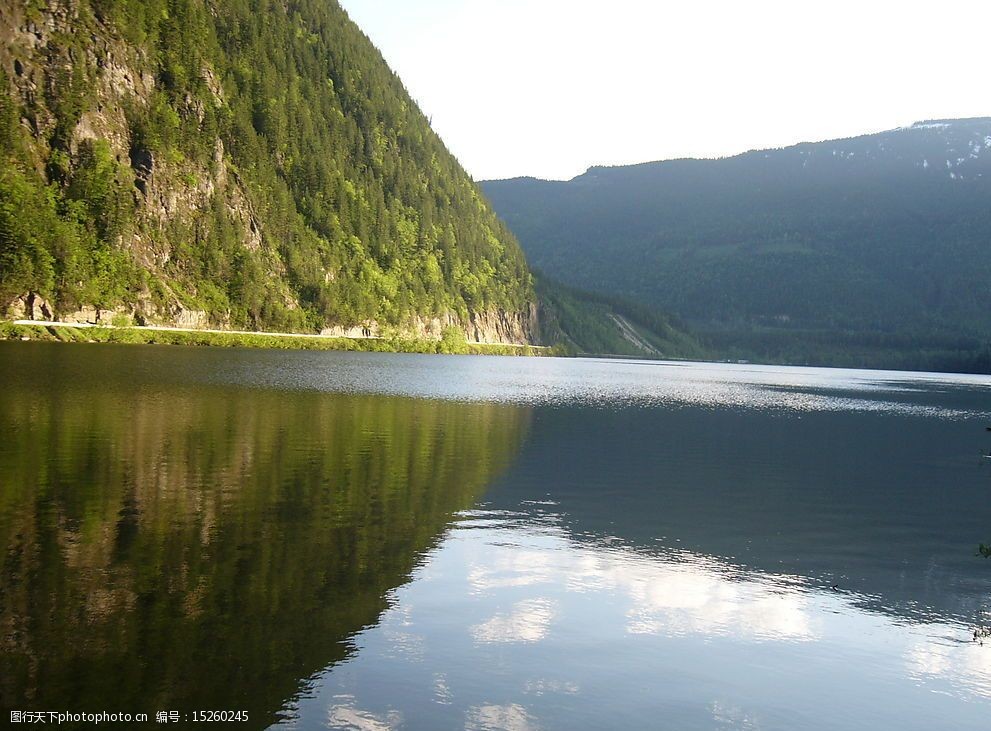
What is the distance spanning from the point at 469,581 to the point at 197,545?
6046 mm

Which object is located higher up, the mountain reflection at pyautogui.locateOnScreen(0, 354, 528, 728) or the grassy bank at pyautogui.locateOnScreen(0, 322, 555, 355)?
the grassy bank at pyautogui.locateOnScreen(0, 322, 555, 355)

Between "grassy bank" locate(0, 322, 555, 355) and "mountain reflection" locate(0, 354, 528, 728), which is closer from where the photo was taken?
"mountain reflection" locate(0, 354, 528, 728)

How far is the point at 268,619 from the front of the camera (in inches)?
663

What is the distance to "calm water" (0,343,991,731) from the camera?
47.1 ft

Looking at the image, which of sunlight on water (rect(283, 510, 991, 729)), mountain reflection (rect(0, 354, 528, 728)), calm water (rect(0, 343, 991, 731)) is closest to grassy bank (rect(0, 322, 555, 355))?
mountain reflection (rect(0, 354, 528, 728))

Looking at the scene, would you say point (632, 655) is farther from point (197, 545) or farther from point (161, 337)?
point (161, 337)

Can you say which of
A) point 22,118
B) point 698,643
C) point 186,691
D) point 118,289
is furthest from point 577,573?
point 22,118

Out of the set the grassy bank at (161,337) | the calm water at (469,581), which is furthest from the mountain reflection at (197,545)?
the grassy bank at (161,337)

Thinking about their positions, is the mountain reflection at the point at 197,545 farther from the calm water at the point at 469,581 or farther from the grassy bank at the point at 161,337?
the grassy bank at the point at 161,337

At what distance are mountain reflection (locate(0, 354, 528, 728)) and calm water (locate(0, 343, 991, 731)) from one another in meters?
0.08

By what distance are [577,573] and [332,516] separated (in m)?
7.34

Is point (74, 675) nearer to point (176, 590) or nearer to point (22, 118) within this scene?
point (176, 590)

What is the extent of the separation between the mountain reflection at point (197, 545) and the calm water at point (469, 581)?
8cm

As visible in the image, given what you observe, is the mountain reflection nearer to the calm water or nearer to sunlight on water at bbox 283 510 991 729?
the calm water
